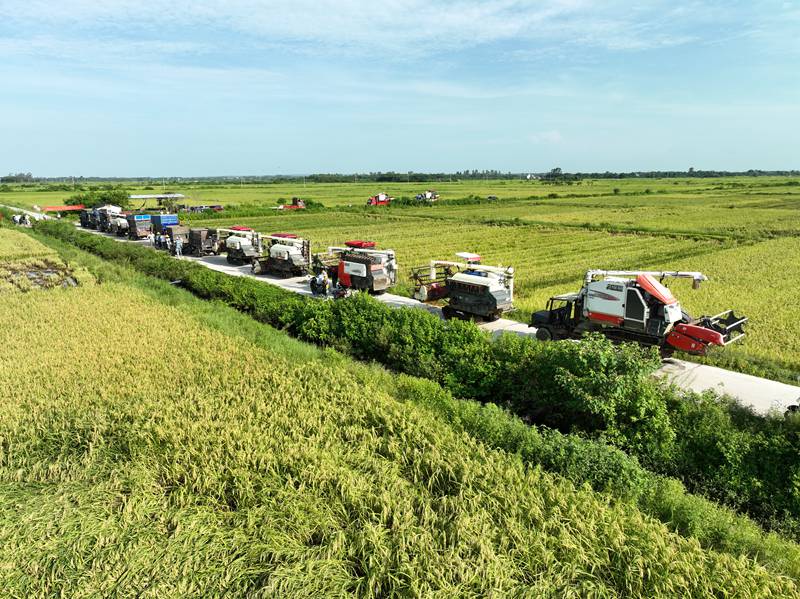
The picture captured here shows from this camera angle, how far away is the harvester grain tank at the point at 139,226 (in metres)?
43.1

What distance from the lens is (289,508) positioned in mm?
7176

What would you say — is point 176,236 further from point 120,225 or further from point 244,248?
point 120,225

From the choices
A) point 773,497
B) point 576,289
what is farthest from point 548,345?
point 576,289

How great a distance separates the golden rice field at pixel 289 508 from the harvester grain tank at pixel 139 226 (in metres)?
35.2

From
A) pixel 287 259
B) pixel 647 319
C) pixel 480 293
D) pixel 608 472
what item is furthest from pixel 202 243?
pixel 608 472

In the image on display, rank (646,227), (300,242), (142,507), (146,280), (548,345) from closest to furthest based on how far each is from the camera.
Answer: (142,507)
(548,345)
(146,280)
(300,242)
(646,227)

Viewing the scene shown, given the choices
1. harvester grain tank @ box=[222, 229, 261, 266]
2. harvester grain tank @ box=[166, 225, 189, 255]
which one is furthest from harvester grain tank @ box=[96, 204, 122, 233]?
harvester grain tank @ box=[222, 229, 261, 266]

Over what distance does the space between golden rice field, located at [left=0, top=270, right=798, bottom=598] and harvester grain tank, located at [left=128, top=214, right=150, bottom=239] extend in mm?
35224

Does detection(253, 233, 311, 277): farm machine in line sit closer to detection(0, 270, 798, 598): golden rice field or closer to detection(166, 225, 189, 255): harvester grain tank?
detection(166, 225, 189, 255): harvester grain tank

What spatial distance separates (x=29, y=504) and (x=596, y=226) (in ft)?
152

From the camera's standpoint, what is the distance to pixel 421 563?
620 centimetres

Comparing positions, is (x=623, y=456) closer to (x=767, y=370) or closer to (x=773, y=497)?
(x=773, y=497)

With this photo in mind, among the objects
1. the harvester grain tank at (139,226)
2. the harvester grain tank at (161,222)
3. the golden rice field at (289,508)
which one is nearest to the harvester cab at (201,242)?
the harvester grain tank at (161,222)

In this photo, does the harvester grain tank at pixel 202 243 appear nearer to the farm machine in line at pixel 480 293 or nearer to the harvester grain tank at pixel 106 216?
the harvester grain tank at pixel 106 216
